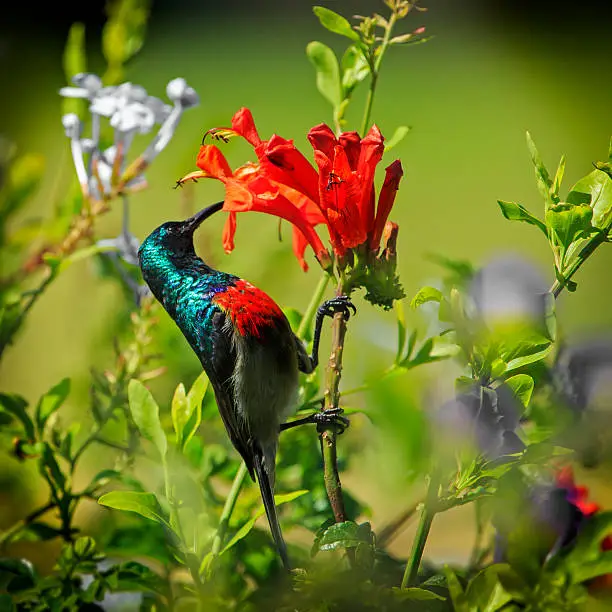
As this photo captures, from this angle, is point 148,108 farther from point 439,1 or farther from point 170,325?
point 439,1

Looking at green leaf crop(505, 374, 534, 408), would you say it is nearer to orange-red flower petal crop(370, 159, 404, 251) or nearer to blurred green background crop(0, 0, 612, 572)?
orange-red flower petal crop(370, 159, 404, 251)

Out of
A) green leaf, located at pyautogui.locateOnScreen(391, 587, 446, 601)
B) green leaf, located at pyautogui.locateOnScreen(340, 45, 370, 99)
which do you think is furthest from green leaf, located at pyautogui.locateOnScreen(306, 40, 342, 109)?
green leaf, located at pyautogui.locateOnScreen(391, 587, 446, 601)

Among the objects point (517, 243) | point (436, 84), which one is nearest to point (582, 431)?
point (517, 243)

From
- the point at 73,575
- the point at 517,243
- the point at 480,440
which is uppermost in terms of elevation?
the point at 480,440

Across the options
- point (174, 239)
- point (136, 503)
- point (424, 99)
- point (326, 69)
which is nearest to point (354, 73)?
point (326, 69)

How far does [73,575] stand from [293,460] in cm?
13

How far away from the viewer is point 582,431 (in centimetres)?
38

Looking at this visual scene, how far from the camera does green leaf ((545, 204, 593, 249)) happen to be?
286 millimetres

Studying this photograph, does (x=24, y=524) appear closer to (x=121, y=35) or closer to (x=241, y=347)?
(x=241, y=347)

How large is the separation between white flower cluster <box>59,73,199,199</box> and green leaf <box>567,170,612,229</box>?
22 centimetres

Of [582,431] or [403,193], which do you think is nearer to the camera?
[582,431]

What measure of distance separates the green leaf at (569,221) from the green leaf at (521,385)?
5 centimetres

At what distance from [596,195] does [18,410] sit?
30 centimetres

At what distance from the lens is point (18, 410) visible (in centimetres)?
42
